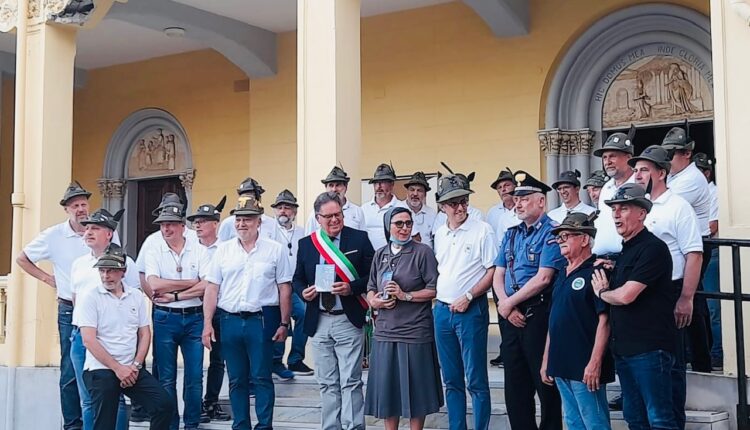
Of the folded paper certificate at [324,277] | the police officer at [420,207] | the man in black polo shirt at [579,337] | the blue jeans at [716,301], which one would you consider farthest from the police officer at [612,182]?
the police officer at [420,207]

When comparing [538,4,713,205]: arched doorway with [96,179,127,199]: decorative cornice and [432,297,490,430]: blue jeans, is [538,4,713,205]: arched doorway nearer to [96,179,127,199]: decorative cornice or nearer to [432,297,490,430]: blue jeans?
[432,297,490,430]: blue jeans

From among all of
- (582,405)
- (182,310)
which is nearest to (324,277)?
(182,310)

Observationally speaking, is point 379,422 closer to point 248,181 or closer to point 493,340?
point 248,181

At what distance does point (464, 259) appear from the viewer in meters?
6.37

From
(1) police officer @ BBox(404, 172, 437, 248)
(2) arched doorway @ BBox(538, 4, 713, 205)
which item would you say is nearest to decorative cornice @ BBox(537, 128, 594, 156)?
(2) arched doorway @ BBox(538, 4, 713, 205)

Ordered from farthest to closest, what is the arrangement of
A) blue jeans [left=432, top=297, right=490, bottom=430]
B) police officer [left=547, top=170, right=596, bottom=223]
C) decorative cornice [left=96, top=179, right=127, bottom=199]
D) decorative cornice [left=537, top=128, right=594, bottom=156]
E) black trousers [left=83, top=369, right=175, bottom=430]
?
decorative cornice [left=96, top=179, right=127, bottom=199] < decorative cornice [left=537, top=128, right=594, bottom=156] < police officer [left=547, top=170, right=596, bottom=223] < black trousers [left=83, top=369, right=175, bottom=430] < blue jeans [left=432, top=297, right=490, bottom=430]

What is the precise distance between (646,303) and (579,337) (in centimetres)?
44

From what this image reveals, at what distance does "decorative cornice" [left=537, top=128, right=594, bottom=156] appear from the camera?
10.9 m

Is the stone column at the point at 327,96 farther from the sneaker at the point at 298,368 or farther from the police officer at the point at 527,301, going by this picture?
the police officer at the point at 527,301

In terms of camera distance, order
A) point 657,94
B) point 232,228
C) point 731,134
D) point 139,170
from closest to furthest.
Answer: point 731,134 → point 232,228 → point 657,94 → point 139,170

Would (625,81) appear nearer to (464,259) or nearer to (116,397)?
(464,259)

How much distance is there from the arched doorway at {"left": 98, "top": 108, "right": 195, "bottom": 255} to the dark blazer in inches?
313

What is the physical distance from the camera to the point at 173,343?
745 cm

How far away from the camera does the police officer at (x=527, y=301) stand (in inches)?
228
